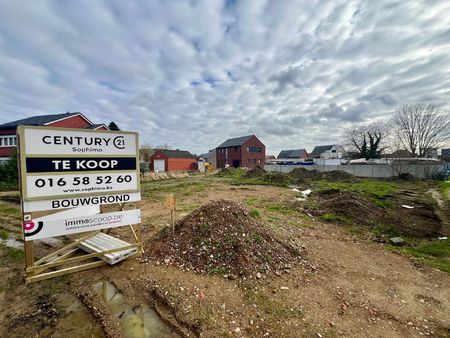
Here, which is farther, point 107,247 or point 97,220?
point 107,247

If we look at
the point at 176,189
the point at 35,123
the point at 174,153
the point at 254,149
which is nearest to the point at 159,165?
the point at 174,153

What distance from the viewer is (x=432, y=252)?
575 cm

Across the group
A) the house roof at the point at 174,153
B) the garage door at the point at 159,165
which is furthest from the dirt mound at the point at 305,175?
the garage door at the point at 159,165

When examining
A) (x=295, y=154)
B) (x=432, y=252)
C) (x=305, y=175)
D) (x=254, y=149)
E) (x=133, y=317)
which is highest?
(x=254, y=149)

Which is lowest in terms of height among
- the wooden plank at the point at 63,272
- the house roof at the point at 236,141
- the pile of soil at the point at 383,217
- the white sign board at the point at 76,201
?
the pile of soil at the point at 383,217

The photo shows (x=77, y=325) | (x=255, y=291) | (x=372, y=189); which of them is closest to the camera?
(x=77, y=325)

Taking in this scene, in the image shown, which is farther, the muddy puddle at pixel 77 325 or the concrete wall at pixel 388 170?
the concrete wall at pixel 388 170

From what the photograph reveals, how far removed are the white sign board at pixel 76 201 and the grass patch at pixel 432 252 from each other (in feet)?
23.0

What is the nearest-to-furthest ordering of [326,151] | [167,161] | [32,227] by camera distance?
[32,227]
[167,161]
[326,151]

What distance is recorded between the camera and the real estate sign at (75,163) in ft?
12.7

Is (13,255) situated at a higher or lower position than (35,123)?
lower

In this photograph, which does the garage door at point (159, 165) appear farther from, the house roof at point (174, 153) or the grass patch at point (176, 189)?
the grass patch at point (176, 189)

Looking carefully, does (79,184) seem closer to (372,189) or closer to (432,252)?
(432,252)

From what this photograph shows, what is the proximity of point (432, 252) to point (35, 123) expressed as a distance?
1425 inches
